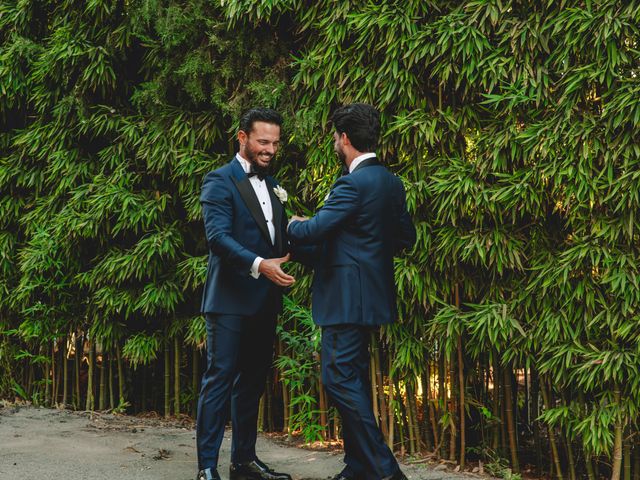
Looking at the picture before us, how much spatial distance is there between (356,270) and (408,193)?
3.00 ft

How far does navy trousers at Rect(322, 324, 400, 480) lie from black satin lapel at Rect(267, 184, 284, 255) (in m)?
0.52

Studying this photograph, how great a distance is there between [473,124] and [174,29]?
2073 mm


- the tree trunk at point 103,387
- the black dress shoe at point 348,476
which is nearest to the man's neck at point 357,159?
the black dress shoe at point 348,476

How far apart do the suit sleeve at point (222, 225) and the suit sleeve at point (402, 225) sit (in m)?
0.69

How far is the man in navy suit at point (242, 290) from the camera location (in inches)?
132

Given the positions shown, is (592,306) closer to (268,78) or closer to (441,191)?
(441,191)

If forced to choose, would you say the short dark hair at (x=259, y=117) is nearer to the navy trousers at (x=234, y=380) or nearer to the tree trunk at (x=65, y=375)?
the navy trousers at (x=234, y=380)

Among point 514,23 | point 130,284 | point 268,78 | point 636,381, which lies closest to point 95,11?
point 268,78

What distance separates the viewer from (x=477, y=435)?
4.36 m

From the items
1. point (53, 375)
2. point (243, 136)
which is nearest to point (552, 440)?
point (243, 136)

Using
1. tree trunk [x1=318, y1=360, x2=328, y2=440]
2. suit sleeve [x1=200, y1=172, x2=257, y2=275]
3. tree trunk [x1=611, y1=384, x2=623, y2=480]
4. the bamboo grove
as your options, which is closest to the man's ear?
suit sleeve [x1=200, y1=172, x2=257, y2=275]

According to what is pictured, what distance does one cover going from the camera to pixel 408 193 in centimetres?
401

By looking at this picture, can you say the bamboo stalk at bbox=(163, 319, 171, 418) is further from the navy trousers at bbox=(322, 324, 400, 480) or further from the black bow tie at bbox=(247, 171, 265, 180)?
the navy trousers at bbox=(322, 324, 400, 480)

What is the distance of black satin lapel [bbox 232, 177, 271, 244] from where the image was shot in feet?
11.4
